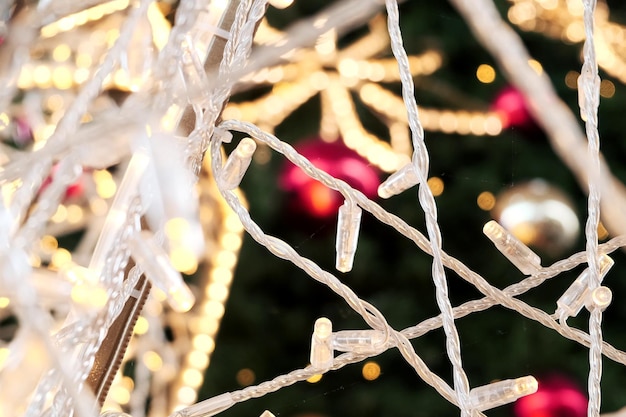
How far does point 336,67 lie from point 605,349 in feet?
2.51

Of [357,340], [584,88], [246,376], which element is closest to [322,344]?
[357,340]

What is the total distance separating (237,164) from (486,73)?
81cm

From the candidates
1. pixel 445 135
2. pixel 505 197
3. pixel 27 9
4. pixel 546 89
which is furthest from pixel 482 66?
pixel 546 89

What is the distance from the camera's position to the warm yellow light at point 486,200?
961 mm

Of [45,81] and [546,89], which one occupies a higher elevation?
[546,89]

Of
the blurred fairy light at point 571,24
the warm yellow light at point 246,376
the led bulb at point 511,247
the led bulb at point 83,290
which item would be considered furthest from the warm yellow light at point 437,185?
the led bulb at point 83,290

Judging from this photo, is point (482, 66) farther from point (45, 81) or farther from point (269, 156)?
point (45, 81)

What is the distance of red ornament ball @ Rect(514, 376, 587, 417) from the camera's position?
35.7 inches

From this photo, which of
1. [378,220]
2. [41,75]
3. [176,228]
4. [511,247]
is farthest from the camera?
[378,220]

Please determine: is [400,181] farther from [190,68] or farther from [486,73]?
[486,73]

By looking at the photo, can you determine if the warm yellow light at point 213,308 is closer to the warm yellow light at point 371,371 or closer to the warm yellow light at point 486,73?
the warm yellow light at point 371,371

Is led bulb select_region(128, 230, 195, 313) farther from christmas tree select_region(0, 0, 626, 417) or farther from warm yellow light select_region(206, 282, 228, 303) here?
warm yellow light select_region(206, 282, 228, 303)

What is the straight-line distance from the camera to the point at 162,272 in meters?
0.19

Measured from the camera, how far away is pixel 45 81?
82cm
